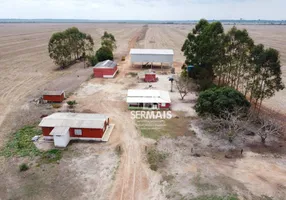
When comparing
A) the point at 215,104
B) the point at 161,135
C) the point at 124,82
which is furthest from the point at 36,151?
the point at 124,82

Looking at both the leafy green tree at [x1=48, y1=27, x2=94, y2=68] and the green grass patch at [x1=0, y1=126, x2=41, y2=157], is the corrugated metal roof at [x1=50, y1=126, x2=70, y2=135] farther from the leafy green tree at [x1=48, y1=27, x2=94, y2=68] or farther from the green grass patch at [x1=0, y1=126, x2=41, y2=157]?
the leafy green tree at [x1=48, y1=27, x2=94, y2=68]

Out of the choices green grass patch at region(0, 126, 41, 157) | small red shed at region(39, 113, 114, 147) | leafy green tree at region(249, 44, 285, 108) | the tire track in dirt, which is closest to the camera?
the tire track in dirt

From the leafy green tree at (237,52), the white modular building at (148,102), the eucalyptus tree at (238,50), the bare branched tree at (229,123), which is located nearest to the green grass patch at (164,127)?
the bare branched tree at (229,123)

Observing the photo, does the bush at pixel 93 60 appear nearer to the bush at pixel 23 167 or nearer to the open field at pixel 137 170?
the open field at pixel 137 170

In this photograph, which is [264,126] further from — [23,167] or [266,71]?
[23,167]

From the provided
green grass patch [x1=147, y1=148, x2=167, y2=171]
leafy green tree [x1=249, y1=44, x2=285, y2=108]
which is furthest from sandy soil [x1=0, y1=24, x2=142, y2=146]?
leafy green tree [x1=249, y1=44, x2=285, y2=108]

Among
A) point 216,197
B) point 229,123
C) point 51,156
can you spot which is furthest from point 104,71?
point 216,197
